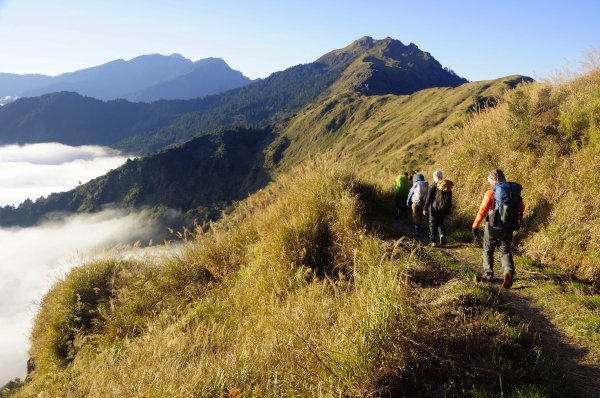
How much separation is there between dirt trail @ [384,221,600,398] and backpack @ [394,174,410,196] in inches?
231

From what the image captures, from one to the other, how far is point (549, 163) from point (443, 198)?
2.46m

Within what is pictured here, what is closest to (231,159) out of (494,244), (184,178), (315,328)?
(184,178)

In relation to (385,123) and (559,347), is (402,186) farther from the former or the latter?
(385,123)

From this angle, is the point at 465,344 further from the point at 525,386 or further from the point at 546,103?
the point at 546,103

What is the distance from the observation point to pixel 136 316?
301 inches

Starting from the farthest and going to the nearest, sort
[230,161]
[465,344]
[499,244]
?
[230,161] → [499,244] → [465,344]

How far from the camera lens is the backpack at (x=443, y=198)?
8.95 m

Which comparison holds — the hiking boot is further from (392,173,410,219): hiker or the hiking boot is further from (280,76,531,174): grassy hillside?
(280,76,531,174): grassy hillside

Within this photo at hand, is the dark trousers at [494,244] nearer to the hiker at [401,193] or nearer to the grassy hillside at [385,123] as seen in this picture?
the hiker at [401,193]

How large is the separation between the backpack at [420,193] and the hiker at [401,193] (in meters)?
1.34

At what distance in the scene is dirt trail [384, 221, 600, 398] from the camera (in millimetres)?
3473

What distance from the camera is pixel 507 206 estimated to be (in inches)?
252

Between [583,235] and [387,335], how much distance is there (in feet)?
18.3

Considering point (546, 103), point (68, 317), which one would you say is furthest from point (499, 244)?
point (68, 317)
